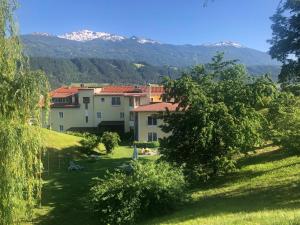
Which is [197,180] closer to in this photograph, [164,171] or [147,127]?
[164,171]

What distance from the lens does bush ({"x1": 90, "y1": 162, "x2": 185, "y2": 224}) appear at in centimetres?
2161

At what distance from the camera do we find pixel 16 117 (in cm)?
1555

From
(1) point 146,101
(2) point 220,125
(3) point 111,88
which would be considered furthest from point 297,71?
(3) point 111,88

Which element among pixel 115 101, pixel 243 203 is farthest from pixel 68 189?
pixel 115 101

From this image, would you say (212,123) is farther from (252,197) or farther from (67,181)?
(67,181)

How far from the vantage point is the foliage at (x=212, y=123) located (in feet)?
92.3

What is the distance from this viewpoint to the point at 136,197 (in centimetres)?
2181

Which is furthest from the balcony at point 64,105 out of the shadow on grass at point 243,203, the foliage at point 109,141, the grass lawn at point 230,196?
the shadow on grass at point 243,203

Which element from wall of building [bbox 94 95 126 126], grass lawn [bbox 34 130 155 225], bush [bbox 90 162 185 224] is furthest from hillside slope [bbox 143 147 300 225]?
wall of building [bbox 94 95 126 126]

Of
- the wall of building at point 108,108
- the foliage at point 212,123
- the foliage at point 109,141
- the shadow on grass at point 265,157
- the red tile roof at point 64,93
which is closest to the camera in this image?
the foliage at point 212,123

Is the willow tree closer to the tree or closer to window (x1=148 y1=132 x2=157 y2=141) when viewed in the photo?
the tree

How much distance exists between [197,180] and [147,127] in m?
41.3

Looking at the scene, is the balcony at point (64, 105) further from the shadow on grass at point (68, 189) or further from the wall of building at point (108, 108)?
the shadow on grass at point (68, 189)

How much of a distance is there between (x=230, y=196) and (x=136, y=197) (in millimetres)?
5230
